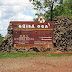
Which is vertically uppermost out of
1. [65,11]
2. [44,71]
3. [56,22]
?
[65,11]

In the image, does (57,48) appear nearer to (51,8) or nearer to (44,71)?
(44,71)

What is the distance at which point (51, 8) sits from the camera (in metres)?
19.3

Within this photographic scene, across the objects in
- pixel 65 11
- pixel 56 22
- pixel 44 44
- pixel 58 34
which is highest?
pixel 65 11

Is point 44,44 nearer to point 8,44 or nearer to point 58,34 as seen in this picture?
point 58,34

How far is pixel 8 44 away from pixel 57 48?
13.1 feet

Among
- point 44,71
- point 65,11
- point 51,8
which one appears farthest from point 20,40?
point 65,11

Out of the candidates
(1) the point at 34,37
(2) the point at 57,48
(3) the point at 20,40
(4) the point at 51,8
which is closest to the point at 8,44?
(3) the point at 20,40

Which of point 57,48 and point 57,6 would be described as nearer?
point 57,48

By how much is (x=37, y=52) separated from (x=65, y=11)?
32.9 feet

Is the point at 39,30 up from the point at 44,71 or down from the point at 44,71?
up

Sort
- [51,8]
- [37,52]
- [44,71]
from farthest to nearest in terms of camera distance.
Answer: [51,8] → [37,52] → [44,71]

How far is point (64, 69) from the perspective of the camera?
715cm

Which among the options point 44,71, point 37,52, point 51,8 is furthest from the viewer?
point 51,8

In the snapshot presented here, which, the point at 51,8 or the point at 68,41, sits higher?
the point at 51,8
